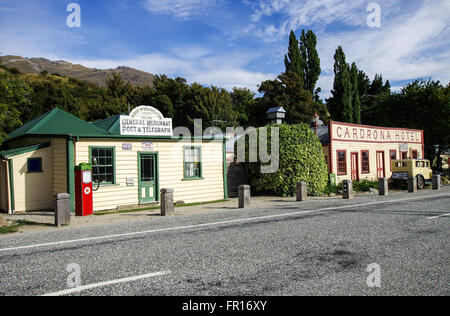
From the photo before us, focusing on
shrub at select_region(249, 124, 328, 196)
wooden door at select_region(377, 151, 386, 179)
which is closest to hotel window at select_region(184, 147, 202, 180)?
shrub at select_region(249, 124, 328, 196)

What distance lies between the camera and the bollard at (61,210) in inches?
391

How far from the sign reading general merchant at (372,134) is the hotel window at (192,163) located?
10751 mm

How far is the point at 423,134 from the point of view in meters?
31.8

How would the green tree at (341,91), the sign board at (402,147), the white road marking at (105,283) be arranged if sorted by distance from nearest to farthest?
the white road marking at (105,283) → the sign board at (402,147) → the green tree at (341,91)

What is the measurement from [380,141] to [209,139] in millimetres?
16465

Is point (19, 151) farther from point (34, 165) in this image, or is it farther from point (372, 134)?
point (372, 134)

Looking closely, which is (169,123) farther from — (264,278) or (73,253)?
(264,278)

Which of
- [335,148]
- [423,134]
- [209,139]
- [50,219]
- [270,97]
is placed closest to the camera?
[50,219]

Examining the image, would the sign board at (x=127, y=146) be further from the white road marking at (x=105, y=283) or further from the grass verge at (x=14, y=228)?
the white road marking at (x=105, y=283)

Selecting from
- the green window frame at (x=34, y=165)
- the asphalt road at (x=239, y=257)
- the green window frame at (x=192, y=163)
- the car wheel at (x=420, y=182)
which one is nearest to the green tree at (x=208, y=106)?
the car wheel at (x=420, y=182)

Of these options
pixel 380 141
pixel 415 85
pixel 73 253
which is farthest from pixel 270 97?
pixel 73 253

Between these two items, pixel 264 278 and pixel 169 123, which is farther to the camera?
pixel 169 123

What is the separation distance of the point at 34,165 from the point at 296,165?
475 inches

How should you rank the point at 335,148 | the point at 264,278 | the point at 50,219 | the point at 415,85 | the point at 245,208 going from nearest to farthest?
the point at 264,278 → the point at 50,219 → the point at 245,208 → the point at 335,148 → the point at 415,85
